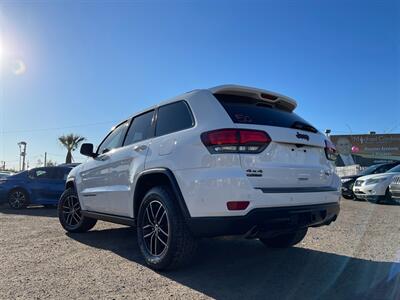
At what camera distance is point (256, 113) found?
4031 mm

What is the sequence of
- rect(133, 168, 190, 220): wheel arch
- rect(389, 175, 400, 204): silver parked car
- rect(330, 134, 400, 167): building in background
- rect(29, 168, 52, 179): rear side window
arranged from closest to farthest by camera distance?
1. rect(133, 168, 190, 220): wheel arch
2. rect(389, 175, 400, 204): silver parked car
3. rect(29, 168, 52, 179): rear side window
4. rect(330, 134, 400, 167): building in background

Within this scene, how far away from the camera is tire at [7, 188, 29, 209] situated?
11.8m

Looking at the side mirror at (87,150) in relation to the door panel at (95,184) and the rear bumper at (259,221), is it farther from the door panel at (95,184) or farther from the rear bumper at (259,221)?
the rear bumper at (259,221)

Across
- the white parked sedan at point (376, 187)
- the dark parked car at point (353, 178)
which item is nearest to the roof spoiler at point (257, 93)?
the white parked sedan at point (376, 187)

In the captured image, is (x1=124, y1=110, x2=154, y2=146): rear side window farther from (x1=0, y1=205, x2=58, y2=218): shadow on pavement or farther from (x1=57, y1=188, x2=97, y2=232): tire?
(x1=0, y1=205, x2=58, y2=218): shadow on pavement

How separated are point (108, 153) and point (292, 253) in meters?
2.93

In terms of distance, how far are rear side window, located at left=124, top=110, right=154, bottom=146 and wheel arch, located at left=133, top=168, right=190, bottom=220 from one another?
1.94 feet

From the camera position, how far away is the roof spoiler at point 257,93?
4133 millimetres

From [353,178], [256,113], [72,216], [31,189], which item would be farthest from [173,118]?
[353,178]

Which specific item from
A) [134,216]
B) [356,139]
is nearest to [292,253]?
[134,216]

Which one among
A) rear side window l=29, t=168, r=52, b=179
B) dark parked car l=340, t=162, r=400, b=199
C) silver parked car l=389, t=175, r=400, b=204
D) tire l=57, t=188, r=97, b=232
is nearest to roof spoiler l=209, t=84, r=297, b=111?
tire l=57, t=188, r=97, b=232

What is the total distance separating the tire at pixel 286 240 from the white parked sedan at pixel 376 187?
30.5 feet

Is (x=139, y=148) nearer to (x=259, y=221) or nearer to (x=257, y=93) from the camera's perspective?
(x=257, y=93)

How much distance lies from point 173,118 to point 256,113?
3.24 feet
